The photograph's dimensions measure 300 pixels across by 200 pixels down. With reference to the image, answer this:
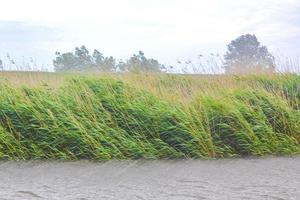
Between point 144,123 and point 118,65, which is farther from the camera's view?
point 118,65

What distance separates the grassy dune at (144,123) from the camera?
18.2ft

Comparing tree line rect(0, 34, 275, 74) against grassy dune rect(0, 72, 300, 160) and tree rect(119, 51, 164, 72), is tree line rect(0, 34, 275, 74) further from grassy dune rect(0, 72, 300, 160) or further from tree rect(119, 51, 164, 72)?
grassy dune rect(0, 72, 300, 160)

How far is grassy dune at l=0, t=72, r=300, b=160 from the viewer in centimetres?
554

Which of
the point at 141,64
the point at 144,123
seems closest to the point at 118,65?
the point at 141,64

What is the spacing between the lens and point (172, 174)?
4797 millimetres

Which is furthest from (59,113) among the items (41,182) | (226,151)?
(226,151)

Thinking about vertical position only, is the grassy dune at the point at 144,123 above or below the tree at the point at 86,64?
below

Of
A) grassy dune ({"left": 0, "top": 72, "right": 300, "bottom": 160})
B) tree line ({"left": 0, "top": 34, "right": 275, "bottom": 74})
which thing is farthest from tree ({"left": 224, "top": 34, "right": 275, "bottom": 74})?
grassy dune ({"left": 0, "top": 72, "right": 300, "bottom": 160})

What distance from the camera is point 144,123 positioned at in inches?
227

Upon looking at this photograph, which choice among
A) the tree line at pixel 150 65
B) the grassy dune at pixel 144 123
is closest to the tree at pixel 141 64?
the tree line at pixel 150 65

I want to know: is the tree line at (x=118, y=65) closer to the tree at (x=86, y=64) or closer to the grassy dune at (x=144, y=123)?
the tree at (x=86, y=64)

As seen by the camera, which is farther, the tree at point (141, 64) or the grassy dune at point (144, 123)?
the tree at point (141, 64)

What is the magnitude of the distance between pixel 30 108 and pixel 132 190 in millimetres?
2472

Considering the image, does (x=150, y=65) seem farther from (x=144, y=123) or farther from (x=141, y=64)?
(x=144, y=123)
